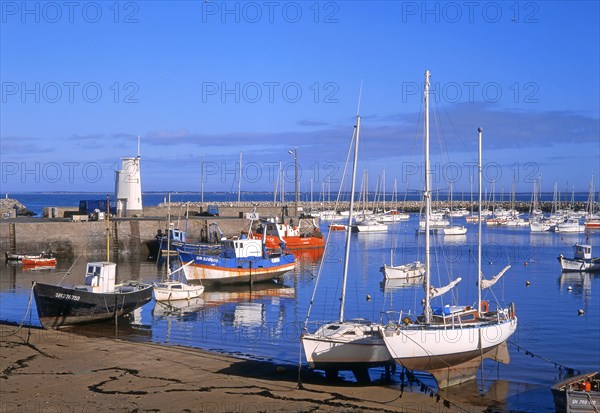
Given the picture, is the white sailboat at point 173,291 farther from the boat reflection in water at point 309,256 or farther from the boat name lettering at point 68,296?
the boat reflection in water at point 309,256

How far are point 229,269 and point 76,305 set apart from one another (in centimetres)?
1638

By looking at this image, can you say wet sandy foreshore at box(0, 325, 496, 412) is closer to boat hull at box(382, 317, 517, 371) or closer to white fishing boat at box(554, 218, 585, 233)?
boat hull at box(382, 317, 517, 371)

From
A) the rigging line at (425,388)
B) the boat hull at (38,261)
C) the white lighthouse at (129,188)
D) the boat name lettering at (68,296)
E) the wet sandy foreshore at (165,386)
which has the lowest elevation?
the rigging line at (425,388)

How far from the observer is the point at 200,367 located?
2247 cm

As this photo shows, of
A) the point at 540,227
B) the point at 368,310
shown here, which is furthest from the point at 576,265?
the point at 540,227

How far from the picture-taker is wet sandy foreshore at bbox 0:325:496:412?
18.6m

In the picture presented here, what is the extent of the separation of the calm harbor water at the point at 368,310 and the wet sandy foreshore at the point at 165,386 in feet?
7.61

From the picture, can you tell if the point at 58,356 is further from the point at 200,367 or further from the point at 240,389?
the point at 240,389

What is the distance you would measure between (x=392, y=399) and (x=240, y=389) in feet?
13.0

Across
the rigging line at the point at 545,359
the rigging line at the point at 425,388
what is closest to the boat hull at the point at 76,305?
the rigging line at the point at 425,388

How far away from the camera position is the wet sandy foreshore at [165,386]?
1864 cm

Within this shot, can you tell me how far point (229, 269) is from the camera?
45250 millimetres

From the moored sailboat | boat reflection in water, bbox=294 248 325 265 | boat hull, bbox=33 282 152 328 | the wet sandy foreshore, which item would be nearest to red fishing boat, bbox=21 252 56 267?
boat reflection in water, bbox=294 248 325 265

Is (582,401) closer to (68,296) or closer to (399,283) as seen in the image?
(68,296)
